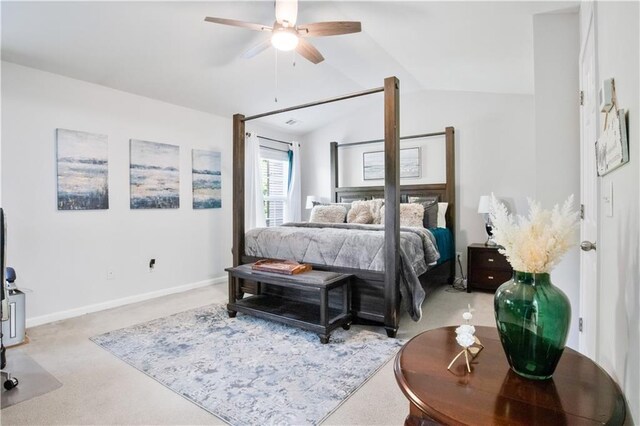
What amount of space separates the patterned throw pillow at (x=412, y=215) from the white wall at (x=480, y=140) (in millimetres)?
860

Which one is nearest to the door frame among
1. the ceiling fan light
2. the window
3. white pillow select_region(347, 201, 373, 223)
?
the ceiling fan light

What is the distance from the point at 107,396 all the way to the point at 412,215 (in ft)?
11.5

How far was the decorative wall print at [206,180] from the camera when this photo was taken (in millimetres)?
4543

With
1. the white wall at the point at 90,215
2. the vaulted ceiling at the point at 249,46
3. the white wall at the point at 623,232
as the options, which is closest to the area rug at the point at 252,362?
the white wall at the point at 90,215

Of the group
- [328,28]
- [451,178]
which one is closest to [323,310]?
[328,28]

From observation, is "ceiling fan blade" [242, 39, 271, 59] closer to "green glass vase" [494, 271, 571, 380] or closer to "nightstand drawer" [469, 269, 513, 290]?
"green glass vase" [494, 271, 571, 380]

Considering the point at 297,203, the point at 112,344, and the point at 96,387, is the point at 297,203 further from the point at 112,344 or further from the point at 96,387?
the point at 96,387

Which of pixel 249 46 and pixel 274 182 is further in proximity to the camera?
pixel 274 182

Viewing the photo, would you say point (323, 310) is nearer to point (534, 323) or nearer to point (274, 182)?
point (534, 323)

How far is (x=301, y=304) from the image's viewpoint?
130 inches

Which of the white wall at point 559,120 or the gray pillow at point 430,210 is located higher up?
the white wall at point 559,120

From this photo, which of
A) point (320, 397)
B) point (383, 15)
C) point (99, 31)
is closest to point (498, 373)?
point (320, 397)

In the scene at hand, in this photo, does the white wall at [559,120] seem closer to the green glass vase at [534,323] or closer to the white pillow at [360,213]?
the green glass vase at [534,323]

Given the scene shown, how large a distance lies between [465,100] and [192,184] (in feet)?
13.0
